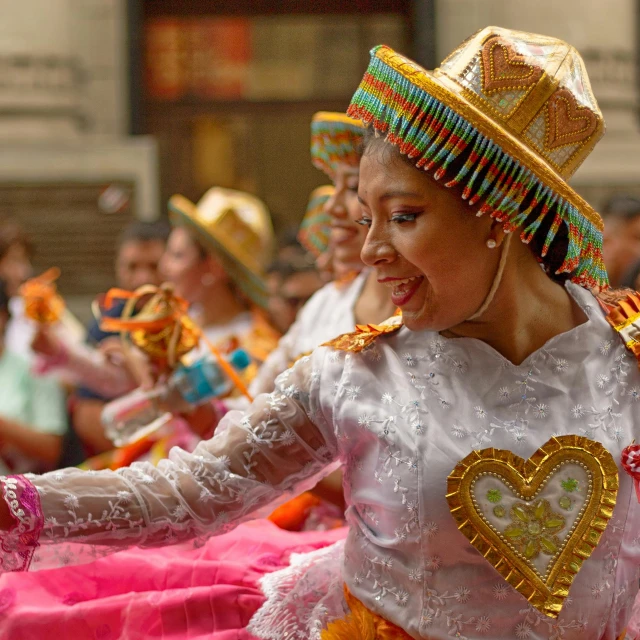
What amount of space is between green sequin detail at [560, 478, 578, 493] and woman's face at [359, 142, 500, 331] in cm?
35

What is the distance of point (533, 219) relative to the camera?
2.06 metres

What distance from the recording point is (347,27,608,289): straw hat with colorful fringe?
1946 millimetres

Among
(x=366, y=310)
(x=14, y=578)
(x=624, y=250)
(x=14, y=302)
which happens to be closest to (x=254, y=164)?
(x=14, y=302)

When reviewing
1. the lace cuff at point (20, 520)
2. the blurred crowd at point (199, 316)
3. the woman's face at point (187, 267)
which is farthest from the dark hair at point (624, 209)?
the lace cuff at point (20, 520)

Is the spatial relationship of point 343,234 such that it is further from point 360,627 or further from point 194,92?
point 194,92

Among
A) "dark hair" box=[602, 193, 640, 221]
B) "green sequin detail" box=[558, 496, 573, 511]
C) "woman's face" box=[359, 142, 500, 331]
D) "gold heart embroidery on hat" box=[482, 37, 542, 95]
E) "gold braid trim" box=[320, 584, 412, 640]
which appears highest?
"gold heart embroidery on hat" box=[482, 37, 542, 95]

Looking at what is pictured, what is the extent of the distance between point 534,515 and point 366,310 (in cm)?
159

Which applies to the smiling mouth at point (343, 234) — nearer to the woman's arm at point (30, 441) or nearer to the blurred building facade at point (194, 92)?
the woman's arm at point (30, 441)

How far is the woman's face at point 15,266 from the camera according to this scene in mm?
6672

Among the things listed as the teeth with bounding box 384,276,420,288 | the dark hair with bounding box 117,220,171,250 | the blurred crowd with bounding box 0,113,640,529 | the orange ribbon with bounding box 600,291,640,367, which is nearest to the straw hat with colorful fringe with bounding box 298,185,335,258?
the blurred crowd with bounding box 0,113,640,529

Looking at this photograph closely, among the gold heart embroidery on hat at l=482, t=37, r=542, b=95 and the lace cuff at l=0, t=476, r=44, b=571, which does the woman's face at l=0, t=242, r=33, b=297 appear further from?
the gold heart embroidery on hat at l=482, t=37, r=542, b=95

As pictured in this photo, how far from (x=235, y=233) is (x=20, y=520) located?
3.42 metres

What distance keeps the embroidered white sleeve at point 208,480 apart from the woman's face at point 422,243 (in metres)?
0.24

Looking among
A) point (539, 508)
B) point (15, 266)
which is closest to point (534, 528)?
point (539, 508)
